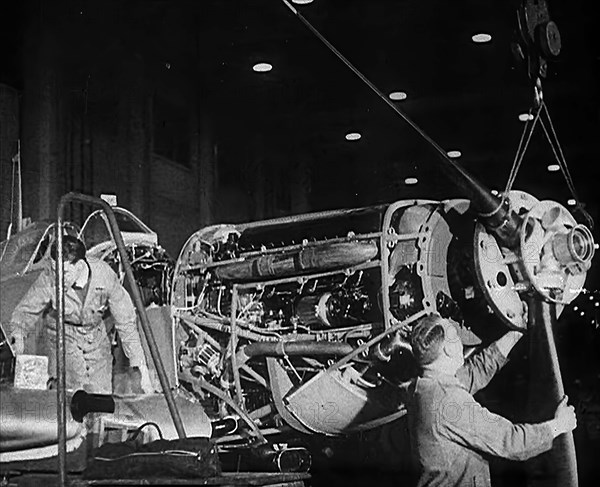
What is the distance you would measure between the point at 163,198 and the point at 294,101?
554 mm

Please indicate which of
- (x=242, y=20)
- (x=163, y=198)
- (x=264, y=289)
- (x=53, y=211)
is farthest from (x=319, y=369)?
(x=242, y=20)

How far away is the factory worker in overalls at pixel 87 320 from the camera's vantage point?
308 centimetres

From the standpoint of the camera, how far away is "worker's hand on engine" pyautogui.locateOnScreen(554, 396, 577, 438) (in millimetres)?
2922

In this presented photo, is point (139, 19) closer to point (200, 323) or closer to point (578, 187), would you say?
point (200, 323)

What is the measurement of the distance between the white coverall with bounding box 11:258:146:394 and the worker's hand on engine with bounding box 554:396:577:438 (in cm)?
131

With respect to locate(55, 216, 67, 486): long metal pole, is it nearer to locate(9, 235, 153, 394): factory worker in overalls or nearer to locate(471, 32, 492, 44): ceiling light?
locate(9, 235, 153, 394): factory worker in overalls

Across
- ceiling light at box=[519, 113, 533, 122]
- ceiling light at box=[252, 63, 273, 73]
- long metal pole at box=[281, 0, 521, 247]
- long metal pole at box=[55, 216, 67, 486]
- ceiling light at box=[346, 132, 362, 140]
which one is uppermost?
ceiling light at box=[252, 63, 273, 73]

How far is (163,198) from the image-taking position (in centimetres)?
327

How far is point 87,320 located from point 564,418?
1525 millimetres

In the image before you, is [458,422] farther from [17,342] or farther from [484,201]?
[17,342]

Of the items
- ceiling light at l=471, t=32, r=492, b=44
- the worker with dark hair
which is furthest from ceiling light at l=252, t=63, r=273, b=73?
the worker with dark hair

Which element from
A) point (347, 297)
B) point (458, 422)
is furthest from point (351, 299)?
point (458, 422)

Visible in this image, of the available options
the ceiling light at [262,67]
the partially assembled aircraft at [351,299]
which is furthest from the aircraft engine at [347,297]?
the ceiling light at [262,67]

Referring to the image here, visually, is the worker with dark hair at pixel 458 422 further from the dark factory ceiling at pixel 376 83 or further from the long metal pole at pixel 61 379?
the long metal pole at pixel 61 379
